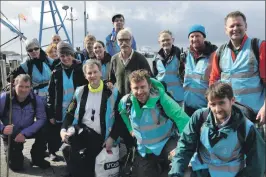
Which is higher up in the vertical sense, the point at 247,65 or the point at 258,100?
the point at 247,65

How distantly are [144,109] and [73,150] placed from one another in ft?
3.79

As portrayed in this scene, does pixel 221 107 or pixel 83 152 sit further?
pixel 83 152

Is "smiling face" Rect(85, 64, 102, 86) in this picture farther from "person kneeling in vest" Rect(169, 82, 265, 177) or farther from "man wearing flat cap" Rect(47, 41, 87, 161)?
"person kneeling in vest" Rect(169, 82, 265, 177)

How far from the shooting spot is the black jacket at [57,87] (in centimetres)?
462

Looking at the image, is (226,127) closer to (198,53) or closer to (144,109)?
(144,109)

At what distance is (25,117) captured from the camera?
4719 mm

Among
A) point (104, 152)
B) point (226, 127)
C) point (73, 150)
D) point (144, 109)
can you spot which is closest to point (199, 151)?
point (226, 127)

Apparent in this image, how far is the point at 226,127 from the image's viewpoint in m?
2.88

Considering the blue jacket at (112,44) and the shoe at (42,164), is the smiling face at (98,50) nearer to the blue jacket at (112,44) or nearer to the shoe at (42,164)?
the blue jacket at (112,44)

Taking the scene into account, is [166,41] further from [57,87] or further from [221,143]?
[221,143]

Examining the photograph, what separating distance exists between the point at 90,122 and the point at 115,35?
8.11 feet

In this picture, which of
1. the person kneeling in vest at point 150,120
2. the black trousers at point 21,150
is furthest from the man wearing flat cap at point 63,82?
the person kneeling in vest at point 150,120

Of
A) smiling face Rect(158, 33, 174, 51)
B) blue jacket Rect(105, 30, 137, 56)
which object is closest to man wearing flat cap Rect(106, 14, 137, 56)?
blue jacket Rect(105, 30, 137, 56)

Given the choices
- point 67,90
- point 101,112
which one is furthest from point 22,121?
point 101,112
